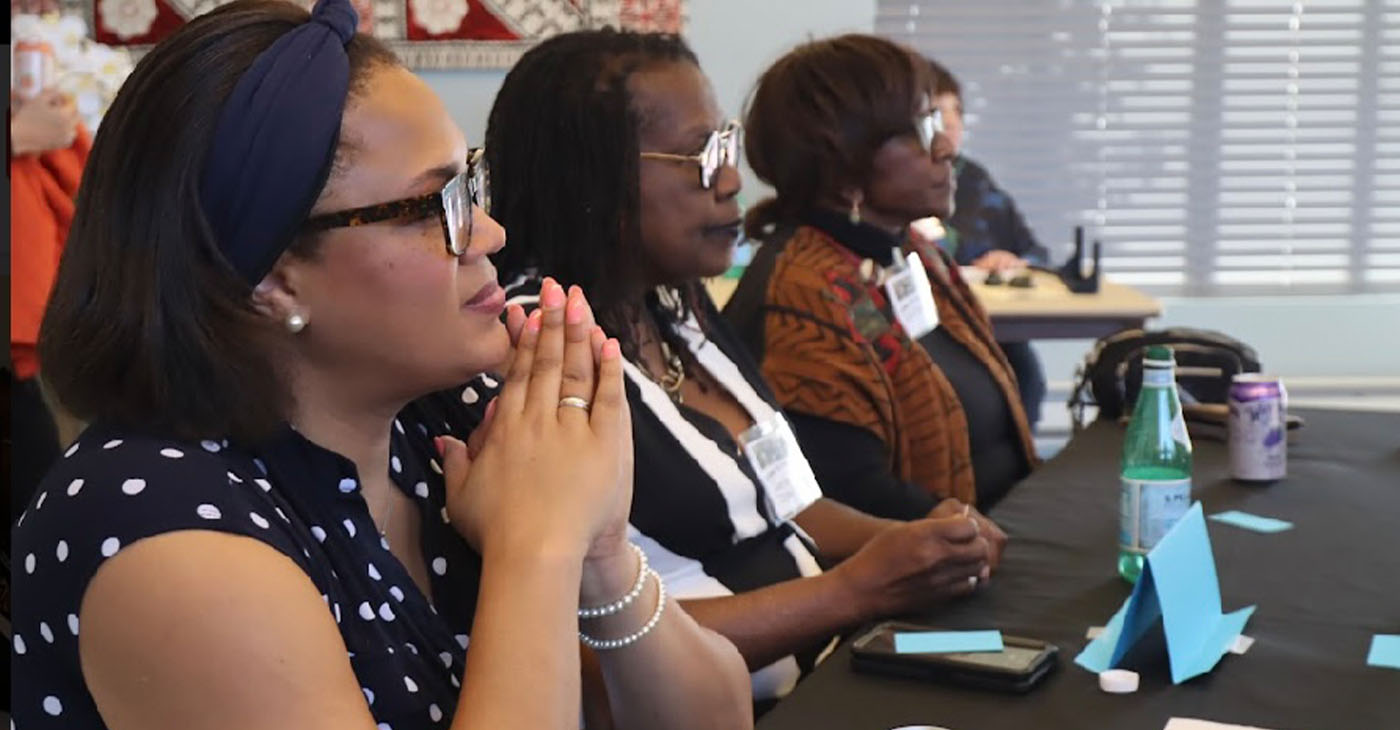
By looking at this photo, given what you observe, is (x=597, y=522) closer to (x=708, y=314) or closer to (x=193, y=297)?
(x=193, y=297)

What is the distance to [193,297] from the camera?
112 cm

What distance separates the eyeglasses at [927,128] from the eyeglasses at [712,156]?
0.74 meters

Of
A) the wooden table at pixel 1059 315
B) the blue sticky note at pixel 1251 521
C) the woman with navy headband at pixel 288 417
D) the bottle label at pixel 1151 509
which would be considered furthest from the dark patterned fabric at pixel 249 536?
the wooden table at pixel 1059 315

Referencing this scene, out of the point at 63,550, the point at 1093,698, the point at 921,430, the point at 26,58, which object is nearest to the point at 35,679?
the point at 63,550

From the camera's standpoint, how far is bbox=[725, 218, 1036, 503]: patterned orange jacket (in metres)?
2.52

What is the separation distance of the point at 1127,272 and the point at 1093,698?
4375 mm

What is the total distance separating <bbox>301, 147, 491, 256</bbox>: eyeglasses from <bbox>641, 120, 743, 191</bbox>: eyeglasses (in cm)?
78

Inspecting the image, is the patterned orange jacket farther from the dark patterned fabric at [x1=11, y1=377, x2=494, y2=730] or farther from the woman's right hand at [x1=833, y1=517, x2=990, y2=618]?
the dark patterned fabric at [x1=11, y1=377, x2=494, y2=730]

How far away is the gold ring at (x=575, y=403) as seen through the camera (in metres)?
1.29

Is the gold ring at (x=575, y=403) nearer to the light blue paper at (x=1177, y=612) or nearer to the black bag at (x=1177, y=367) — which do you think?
the light blue paper at (x=1177, y=612)

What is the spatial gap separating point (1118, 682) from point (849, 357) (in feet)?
3.67

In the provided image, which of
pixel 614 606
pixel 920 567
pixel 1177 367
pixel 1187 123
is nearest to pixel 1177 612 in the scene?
pixel 920 567

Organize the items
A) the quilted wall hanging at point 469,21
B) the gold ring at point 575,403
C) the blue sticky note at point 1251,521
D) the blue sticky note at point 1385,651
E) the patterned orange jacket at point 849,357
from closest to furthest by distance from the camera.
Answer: the gold ring at point 575,403, the blue sticky note at point 1385,651, the blue sticky note at point 1251,521, the patterned orange jacket at point 849,357, the quilted wall hanging at point 469,21

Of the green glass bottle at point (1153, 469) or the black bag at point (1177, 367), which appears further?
the black bag at point (1177, 367)
